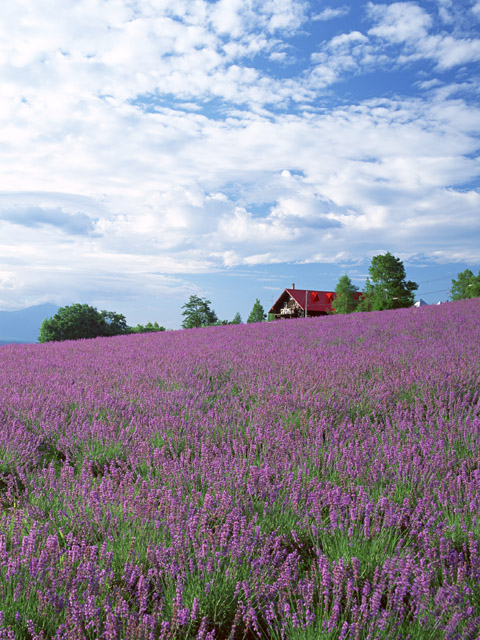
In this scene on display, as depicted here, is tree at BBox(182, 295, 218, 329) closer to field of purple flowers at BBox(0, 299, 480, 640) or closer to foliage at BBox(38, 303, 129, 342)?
foliage at BBox(38, 303, 129, 342)

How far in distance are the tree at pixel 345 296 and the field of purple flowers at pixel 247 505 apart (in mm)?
40698

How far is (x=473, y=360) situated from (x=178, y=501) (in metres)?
3.97

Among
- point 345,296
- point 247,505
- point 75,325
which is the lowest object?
point 247,505

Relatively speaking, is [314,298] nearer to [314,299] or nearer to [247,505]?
[314,299]

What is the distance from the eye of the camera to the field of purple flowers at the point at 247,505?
5.05 ft

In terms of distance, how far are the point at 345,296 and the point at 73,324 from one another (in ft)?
83.9

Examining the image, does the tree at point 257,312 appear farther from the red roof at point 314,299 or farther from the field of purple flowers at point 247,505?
the field of purple flowers at point 247,505

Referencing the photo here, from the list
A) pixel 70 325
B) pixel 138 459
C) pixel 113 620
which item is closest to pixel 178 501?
Answer: pixel 113 620

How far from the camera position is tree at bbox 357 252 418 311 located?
127 ft

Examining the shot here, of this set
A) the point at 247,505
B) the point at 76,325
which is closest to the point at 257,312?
the point at 76,325

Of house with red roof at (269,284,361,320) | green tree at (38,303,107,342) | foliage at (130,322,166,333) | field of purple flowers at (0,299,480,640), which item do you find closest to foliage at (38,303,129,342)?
green tree at (38,303,107,342)

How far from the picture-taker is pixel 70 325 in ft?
114

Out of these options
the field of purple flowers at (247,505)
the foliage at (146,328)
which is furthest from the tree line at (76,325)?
the field of purple flowers at (247,505)

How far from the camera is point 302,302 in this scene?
55156mm
